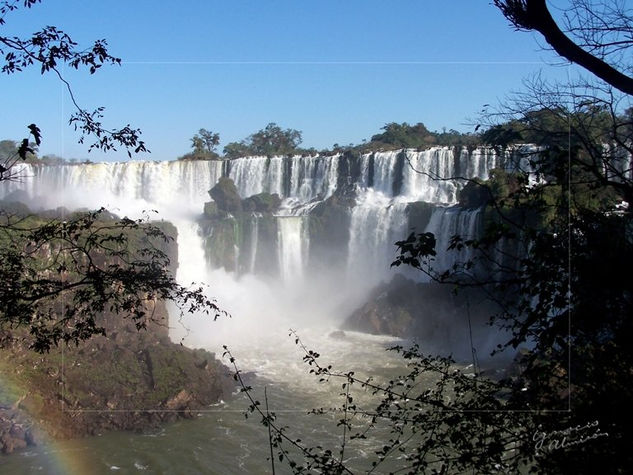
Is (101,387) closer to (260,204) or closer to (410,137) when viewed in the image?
(260,204)

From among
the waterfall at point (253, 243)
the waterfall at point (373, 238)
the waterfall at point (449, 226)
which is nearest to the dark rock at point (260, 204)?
the waterfall at point (253, 243)

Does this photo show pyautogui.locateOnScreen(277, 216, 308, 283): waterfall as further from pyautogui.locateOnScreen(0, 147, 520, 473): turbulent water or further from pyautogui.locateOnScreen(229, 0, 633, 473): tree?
pyautogui.locateOnScreen(229, 0, 633, 473): tree

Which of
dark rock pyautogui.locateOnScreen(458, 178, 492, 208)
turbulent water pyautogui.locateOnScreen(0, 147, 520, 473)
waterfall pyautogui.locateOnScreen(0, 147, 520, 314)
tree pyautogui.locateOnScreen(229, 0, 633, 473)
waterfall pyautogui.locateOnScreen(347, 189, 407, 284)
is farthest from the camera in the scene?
waterfall pyautogui.locateOnScreen(0, 147, 520, 314)

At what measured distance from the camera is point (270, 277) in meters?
20.4

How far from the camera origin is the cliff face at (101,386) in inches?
389

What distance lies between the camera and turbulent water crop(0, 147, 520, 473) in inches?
367

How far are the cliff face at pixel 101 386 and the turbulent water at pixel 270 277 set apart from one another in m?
0.39

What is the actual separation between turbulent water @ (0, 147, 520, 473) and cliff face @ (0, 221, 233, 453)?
394mm

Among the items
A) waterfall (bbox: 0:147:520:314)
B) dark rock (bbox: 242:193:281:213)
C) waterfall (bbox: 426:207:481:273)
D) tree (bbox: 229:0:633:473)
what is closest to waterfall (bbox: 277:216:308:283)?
waterfall (bbox: 0:147:520:314)

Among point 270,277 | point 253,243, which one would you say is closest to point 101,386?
point 270,277

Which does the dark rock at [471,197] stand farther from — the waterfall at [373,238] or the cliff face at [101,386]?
the cliff face at [101,386]

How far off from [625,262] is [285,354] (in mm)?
12116

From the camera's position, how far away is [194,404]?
11.0 metres

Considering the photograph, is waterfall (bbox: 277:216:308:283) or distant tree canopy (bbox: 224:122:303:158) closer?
waterfall (bbox: 277:216:308:283)
